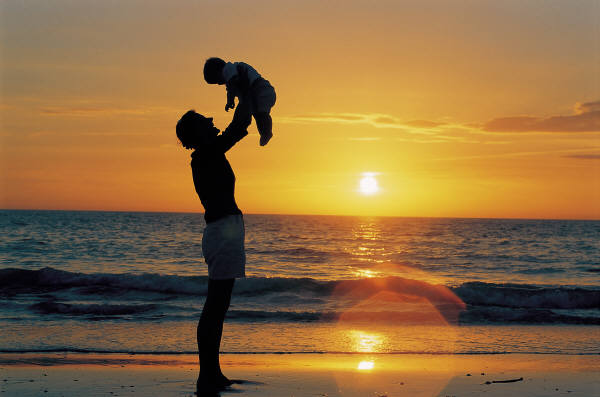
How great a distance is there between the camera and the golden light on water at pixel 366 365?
542 cm

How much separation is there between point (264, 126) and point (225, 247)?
2.73 feet

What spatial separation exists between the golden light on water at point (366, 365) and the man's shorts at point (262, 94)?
9.82ft

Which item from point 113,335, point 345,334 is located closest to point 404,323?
point 345,334

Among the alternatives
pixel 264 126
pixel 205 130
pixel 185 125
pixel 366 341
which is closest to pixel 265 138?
pixel 264 126

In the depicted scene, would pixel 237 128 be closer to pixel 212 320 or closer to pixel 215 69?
pixel 215 69

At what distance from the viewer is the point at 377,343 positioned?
6883mm

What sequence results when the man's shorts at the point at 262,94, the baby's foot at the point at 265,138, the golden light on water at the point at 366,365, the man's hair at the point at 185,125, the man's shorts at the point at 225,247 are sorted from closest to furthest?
the man's shorts at the point at 262,94, the baby's foot at the point at 265,138, the man's shorts at the point at 225,247, the man's hair at the point at 185,125, the golden light on water at the point at 366,365

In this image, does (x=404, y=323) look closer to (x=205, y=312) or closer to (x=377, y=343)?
(x=377, y=343)

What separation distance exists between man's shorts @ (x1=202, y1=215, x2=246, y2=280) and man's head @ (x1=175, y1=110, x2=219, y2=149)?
0.56 metres

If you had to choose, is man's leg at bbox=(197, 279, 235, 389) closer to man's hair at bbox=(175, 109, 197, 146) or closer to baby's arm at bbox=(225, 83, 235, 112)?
man's hair at bbox=(175, 109, 197, 146)

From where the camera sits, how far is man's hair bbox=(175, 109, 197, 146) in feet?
12.7

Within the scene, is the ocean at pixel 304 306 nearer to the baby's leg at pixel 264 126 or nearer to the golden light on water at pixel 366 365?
the golden light on water at pixel 366 365

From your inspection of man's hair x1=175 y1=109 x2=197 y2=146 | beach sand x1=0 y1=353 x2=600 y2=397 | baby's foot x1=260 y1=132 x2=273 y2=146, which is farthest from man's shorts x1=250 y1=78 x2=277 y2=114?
beach sand x1=0 y1=353 x2=600 y2=397

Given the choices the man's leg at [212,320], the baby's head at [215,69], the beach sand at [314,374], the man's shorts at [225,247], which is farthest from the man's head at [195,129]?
the beach sand at [314,374]
